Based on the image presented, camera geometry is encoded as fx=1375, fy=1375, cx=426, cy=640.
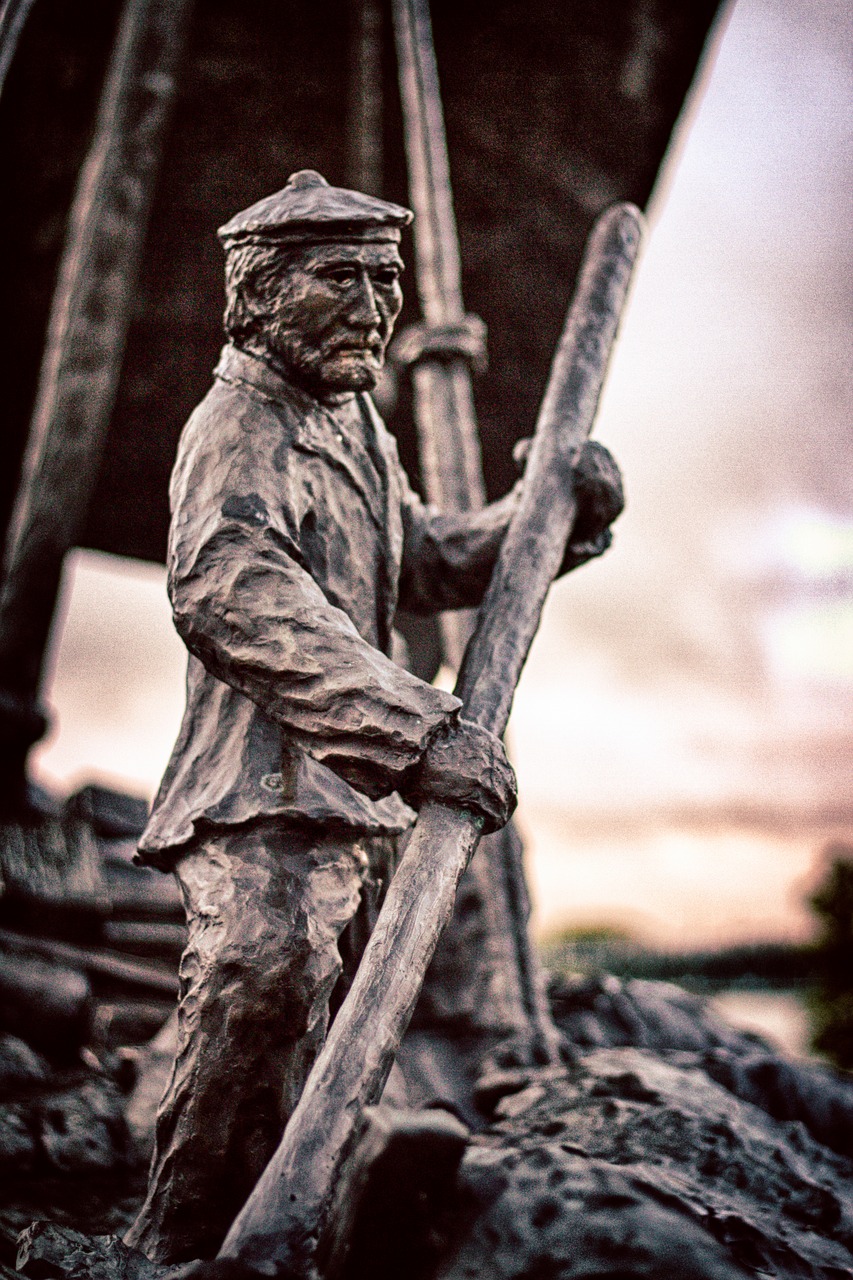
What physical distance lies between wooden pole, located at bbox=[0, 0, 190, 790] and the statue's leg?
3773 millimetres

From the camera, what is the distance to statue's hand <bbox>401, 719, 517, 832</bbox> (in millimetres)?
2463

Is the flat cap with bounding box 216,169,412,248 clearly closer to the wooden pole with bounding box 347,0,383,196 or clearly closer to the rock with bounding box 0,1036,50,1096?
the rock with bounding box 0,1036,50,1096

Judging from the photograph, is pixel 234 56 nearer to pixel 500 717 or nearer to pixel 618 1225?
pixel 500 717

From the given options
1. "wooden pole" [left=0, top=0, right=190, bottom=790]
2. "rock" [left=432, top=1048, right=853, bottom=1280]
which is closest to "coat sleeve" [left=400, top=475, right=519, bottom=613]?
"rock" [left=432, top=1048, right=853, bottom=1280]

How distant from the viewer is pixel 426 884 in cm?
244

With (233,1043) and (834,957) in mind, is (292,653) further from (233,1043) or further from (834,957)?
(834,957)

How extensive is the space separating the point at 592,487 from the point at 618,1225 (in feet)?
5.50

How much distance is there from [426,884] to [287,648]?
0.49 meters

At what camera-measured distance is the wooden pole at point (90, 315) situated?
5.64m

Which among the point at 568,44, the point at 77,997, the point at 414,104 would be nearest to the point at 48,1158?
the point at 77,997

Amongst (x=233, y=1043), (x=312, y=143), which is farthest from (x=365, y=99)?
(x=233, y=1043)

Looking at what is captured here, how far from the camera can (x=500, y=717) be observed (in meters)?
2.82

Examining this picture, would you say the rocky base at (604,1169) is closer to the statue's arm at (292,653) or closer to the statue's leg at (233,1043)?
the statue's leg at (233,1043)

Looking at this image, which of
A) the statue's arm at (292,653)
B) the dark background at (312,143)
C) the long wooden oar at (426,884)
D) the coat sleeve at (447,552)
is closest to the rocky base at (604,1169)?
the long wooden oar at (426,884)
